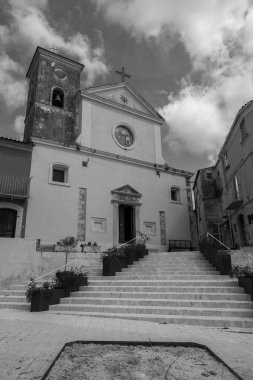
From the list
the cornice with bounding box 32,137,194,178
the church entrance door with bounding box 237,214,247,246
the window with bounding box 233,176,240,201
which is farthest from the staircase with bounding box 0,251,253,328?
the window with bounding box 233,176,240,201

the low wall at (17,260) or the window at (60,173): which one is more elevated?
the window at (60,173)

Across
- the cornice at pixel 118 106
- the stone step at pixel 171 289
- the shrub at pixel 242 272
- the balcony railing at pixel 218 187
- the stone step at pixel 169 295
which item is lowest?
the stone step at pixel 169 295

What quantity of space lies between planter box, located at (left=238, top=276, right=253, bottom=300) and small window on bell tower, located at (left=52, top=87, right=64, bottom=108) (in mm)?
17012

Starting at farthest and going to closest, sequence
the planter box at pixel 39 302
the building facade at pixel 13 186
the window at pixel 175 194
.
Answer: the window at pixel 175 194 < the building facade at pixel 13 186 < the planter box at pixel 39 302

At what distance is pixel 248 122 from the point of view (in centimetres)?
1766

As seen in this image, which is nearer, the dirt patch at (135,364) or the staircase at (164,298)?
the dirt patch at (135,364)

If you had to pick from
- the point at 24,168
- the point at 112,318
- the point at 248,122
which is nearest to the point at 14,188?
the point at 24,168

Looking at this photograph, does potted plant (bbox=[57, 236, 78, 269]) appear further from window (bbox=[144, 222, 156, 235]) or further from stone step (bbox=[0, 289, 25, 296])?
window (bbox=[144, 222, 156, 235])

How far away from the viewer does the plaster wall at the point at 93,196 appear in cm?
1529

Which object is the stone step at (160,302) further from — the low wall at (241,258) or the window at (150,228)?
Answer: the window at (150,228)

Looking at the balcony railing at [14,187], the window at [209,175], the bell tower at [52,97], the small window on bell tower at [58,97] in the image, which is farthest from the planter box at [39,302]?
the window at [209,175]

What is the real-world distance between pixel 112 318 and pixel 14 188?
32.4 ft

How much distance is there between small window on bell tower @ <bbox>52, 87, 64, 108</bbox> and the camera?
20.4m

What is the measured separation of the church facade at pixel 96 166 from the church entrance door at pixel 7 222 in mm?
797
